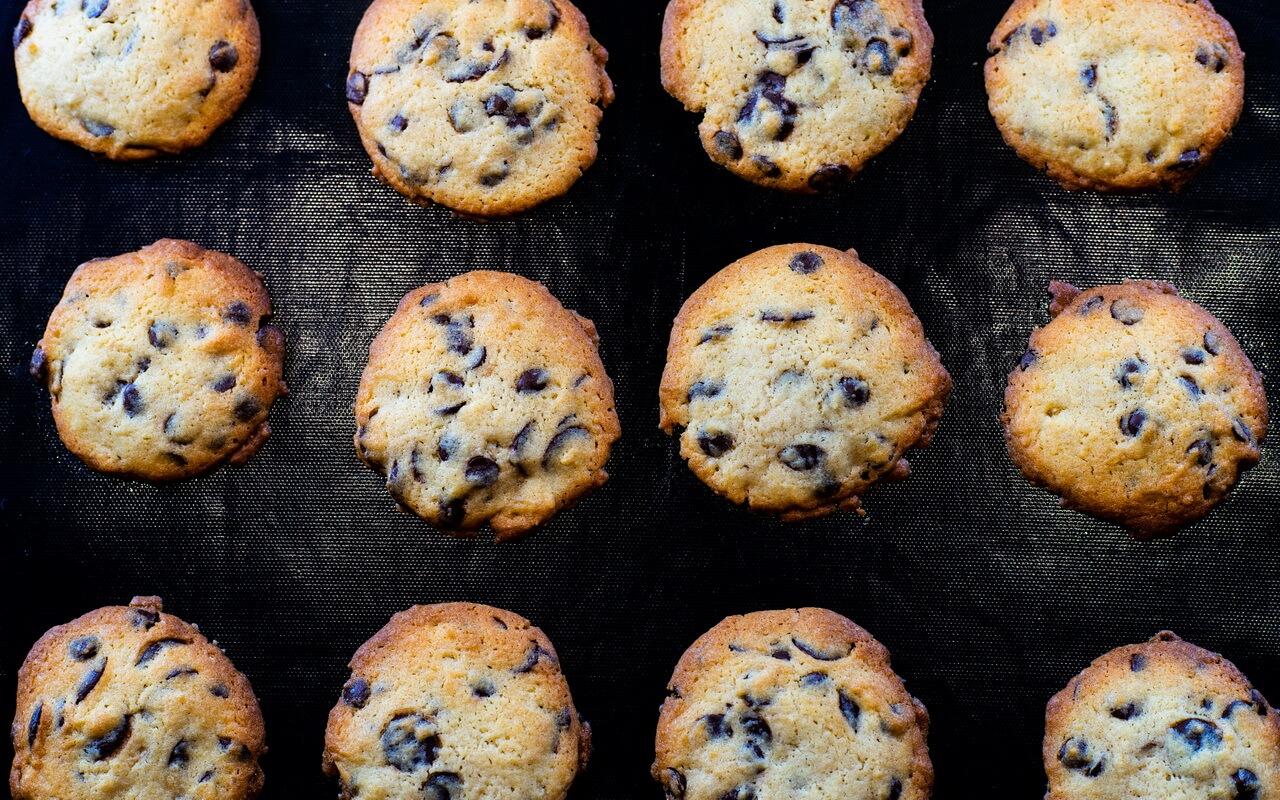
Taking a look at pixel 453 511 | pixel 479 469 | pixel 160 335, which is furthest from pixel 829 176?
pixel 160 335

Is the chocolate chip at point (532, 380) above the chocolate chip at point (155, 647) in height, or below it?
above

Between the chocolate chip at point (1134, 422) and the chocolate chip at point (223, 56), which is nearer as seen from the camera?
the chocolate chip at point (1134, 422)

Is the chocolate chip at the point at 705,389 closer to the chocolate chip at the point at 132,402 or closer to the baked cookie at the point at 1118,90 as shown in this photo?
the baked cookie at the point at 1118,90

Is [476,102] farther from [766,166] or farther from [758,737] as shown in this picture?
[758,737]

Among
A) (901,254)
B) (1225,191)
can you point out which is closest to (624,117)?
(901,254)

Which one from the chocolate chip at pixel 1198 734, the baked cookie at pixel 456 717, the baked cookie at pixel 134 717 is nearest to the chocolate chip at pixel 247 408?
the baked cookie at pixel 134 717

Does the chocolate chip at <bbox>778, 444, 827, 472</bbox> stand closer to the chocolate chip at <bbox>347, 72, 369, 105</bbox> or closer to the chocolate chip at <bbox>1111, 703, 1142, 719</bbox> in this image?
the chocolate chip at <bbox>1111, 703, 1142, 719</bbox>
